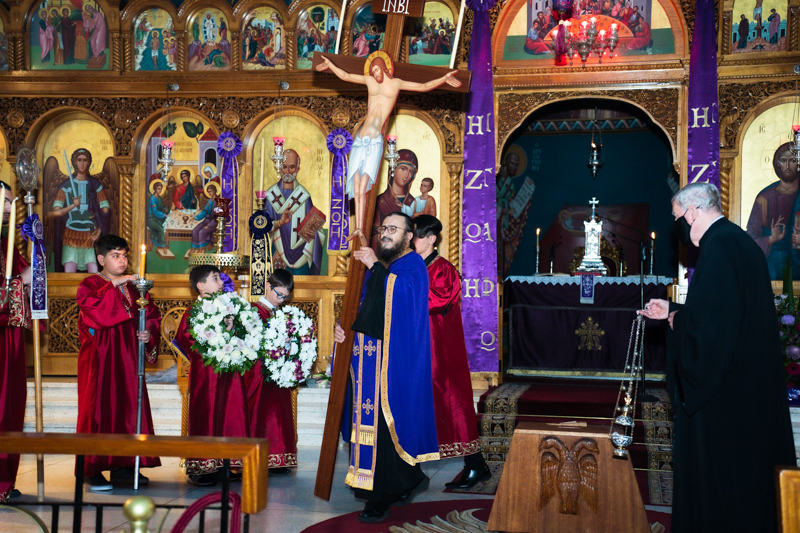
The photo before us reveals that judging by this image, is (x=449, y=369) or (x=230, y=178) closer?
(x=449, y=369)

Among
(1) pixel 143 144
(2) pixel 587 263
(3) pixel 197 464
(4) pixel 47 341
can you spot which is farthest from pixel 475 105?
(4) pixel 47 341

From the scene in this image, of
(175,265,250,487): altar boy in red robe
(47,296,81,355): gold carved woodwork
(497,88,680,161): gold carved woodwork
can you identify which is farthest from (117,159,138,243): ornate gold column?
(497,88,680,161): gold carved woodwork

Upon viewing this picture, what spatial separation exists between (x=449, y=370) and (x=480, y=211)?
3595mm

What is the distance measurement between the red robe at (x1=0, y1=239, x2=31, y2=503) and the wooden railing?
11.4 feet

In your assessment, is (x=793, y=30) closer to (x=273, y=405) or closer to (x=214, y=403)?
(x=273, y=405)

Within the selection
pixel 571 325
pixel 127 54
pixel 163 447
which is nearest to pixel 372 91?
pixel 163 447

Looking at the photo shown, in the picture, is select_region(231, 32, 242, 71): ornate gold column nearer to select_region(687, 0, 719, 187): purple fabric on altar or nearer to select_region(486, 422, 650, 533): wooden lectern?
select_region(687, 0, 719, 187): purple fabric on altar

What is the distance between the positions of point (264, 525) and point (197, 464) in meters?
1.21

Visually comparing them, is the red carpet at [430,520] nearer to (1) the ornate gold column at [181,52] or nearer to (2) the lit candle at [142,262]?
(2) the lit candle at [142,262]

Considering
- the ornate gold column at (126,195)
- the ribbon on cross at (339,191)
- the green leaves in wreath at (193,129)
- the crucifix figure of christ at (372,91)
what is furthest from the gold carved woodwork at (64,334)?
the crucifix figure of christ at (372,91)

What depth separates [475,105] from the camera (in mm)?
9227

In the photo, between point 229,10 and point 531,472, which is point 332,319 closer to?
point 229,10

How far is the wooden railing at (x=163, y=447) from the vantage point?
1.95m

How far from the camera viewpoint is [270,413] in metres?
6.02
